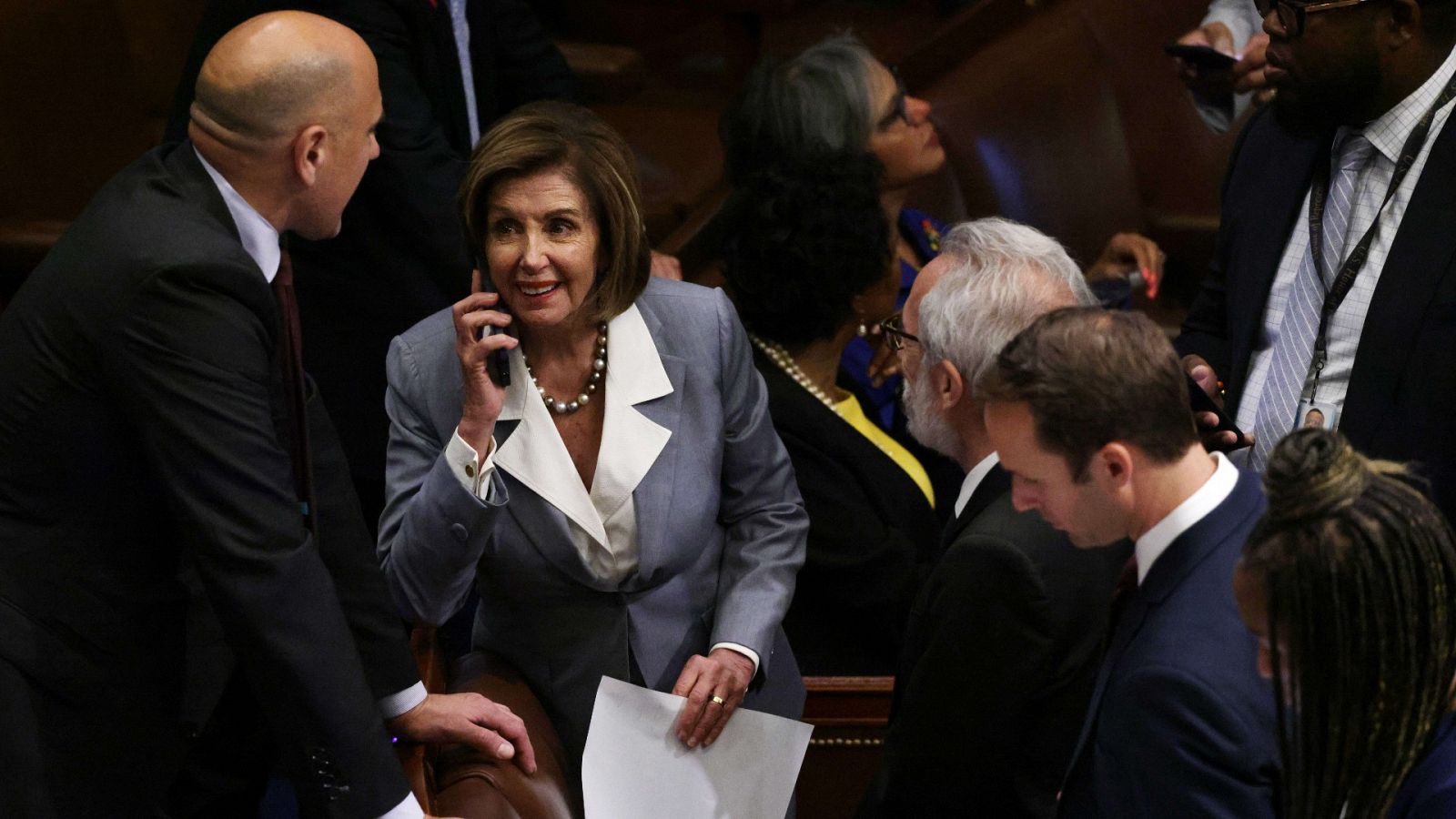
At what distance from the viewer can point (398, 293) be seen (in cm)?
308

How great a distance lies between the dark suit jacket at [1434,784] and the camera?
1.35 meters

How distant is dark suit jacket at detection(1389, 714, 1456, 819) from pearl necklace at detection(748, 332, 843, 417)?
139 cm

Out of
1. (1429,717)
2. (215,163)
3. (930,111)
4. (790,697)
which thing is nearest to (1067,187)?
(930,111)

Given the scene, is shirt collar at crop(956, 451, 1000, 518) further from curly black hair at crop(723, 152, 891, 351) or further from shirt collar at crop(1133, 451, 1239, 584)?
curly black hair at crop(723, 152, 891, 351)

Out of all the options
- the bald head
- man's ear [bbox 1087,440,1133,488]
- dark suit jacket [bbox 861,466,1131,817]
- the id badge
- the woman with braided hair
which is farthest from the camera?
the id badge

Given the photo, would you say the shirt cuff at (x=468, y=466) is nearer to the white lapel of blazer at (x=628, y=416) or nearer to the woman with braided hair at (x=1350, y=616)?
the white lapel of blazer at (x=628, y=416)

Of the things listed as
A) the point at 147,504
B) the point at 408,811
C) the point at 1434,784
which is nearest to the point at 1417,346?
the point at 1434,784

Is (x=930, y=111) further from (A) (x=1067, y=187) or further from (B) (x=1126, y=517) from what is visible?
(B) (x=1126, y=517)

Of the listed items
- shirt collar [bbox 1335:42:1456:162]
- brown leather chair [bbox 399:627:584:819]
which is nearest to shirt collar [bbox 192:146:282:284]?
brown leather chair [bbox 399:627:584:819]

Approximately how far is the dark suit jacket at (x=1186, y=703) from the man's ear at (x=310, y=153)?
3.67 ft

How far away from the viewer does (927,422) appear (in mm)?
2119

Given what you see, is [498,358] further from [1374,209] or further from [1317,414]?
[1374,209]

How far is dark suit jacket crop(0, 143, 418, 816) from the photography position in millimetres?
1794

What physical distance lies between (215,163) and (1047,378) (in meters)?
1.06
